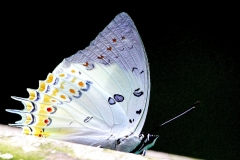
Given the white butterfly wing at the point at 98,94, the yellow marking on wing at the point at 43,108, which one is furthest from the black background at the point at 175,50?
the yellow marking on wing at the point at 43,108

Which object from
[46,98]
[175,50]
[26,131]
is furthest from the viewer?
[175,50]

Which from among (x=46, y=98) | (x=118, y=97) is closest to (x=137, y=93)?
(x=118, y=97)

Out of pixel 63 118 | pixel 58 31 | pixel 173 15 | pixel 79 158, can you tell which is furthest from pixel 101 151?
pixel 58 31

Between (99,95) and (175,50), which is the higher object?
(175,50)

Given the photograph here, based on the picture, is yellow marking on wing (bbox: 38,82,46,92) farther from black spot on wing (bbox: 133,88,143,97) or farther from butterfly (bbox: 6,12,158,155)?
black spot on wing (bbox: 133,88,143,97)

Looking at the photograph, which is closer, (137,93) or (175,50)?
(137,93)

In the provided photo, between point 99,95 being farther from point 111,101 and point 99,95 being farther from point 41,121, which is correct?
point 41,121

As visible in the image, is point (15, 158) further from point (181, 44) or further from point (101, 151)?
point (181, 44)
